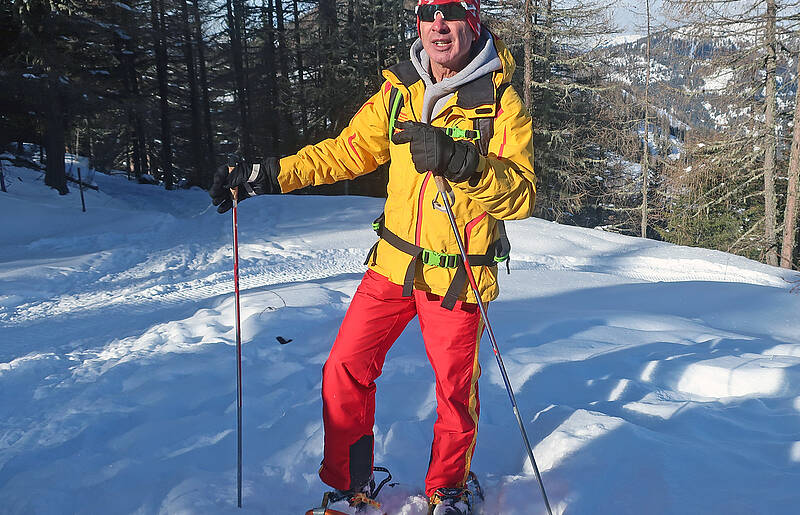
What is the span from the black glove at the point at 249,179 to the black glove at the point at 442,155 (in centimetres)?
82

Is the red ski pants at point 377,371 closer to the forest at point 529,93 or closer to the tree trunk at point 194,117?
the forest at point 529,93

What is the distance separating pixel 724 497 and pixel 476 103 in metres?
→ 1.90

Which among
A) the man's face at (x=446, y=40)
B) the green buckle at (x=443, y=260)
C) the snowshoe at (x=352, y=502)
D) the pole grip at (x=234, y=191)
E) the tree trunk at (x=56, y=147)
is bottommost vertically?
the snowshoe at (x=352, y=502)

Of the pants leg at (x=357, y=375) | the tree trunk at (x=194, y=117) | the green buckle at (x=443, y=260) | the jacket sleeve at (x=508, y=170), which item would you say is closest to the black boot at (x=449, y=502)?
the pants leg at (x=357, y=375)

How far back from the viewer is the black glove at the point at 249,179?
2367 mm

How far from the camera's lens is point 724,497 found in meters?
2.22

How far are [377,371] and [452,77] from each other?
126 cm

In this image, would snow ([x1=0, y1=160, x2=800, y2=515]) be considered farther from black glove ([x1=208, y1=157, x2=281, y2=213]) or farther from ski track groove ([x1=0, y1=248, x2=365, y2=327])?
black glove ([x1=208, y1=157, x2=281, y2=213])

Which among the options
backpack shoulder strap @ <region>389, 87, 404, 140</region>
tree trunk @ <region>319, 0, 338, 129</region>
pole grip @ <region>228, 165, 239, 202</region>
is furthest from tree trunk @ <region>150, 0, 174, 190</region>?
backpack shoulder strap @ <region>389, 87, 404, 140</region>

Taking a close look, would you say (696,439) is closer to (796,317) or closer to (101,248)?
(796,317)

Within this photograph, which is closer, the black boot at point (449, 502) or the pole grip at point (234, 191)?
the black boot at point (449, 502)

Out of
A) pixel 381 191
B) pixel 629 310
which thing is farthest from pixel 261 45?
pixel 629 310

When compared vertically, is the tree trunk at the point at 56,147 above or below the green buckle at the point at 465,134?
above

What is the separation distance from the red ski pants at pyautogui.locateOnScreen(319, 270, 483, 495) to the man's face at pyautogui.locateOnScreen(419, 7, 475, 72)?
92 centimetres
